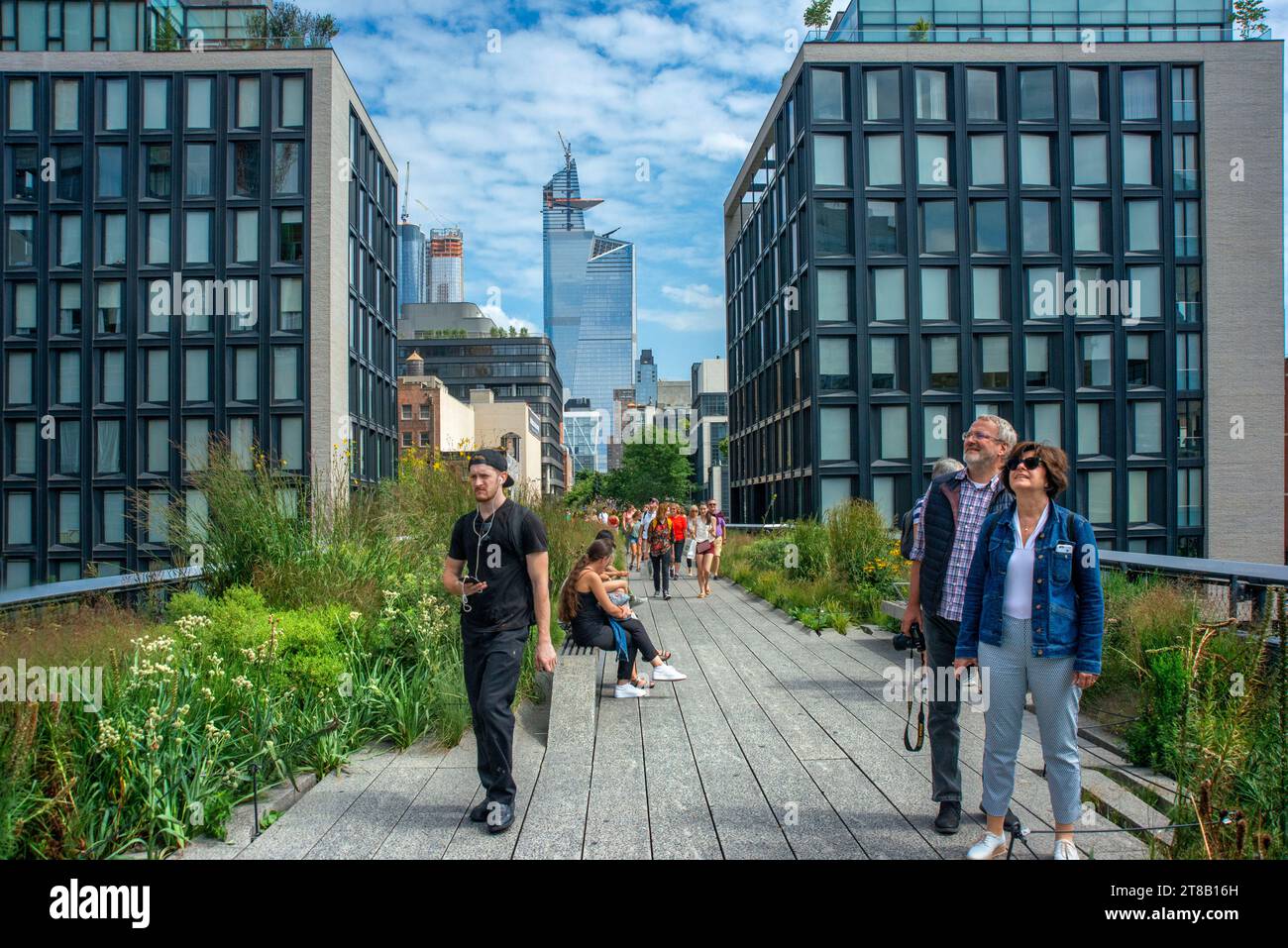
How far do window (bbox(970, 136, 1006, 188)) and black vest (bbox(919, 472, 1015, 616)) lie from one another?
125 feet

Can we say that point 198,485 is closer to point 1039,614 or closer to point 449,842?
point 449,842

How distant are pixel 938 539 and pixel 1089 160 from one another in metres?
40.8

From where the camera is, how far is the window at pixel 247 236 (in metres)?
40.3

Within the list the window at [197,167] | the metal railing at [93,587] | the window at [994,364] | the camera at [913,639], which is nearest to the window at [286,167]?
the window at [197,167]

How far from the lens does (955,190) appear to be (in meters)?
39.0

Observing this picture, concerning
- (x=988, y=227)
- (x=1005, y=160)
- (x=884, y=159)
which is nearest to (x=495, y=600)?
(x=884, y=159)

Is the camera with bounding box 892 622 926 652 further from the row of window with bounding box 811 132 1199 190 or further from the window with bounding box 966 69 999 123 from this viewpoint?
the window with bounding box 966 69 999 123

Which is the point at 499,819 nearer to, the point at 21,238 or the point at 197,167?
the point at 197,167

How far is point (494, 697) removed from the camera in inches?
199

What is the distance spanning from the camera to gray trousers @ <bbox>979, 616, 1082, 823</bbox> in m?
4.16

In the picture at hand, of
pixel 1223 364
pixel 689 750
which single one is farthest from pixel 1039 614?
pixel 1223 364

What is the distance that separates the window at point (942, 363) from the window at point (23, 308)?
37.4 metres

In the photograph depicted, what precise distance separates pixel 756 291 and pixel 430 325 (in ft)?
319

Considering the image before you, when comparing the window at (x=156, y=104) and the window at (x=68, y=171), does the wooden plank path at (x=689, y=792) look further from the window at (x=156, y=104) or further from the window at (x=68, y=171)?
the window at (x=68, y=171)
